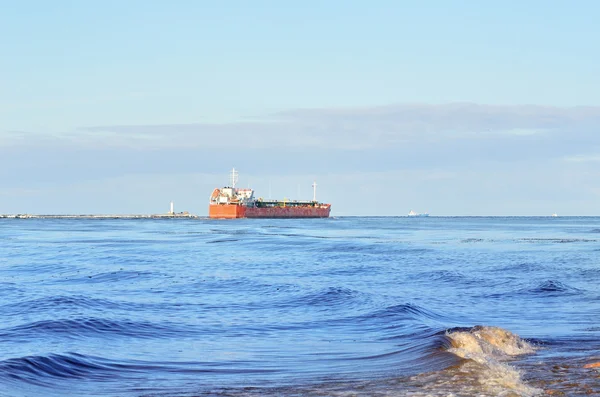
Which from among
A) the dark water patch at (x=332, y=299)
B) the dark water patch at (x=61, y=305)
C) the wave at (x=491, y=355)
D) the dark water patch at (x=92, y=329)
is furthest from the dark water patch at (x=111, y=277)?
the wave at (x=491, y=355)

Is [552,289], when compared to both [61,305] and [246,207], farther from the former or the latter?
[246,207]

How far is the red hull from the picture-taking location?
13712 cm

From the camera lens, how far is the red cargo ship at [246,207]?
A: 13712 centimetres

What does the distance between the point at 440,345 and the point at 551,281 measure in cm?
1279

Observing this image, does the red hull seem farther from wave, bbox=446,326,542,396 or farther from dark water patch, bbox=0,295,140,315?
wave, bbox=446,326,542,396

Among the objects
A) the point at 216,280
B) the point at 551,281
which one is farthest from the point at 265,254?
the point at 551,281

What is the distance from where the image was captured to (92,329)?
14508mm

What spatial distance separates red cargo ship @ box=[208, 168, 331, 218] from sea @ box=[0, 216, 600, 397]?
107m

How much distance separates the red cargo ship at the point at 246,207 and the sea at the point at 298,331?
351 feet

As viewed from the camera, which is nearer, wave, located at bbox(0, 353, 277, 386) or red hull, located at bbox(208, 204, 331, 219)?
wave, located at bbox(0, 353, 277, 386)

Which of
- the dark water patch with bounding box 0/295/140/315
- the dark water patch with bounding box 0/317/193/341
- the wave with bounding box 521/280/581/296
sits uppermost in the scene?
the wave with bounding box 521/280/581/296

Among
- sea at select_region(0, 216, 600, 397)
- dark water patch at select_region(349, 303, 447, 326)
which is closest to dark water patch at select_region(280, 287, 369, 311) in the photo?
sea at select_region(0, 216, 600, 397)

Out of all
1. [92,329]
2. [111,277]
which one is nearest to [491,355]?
[92,329]

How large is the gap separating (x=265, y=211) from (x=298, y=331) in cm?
12917
